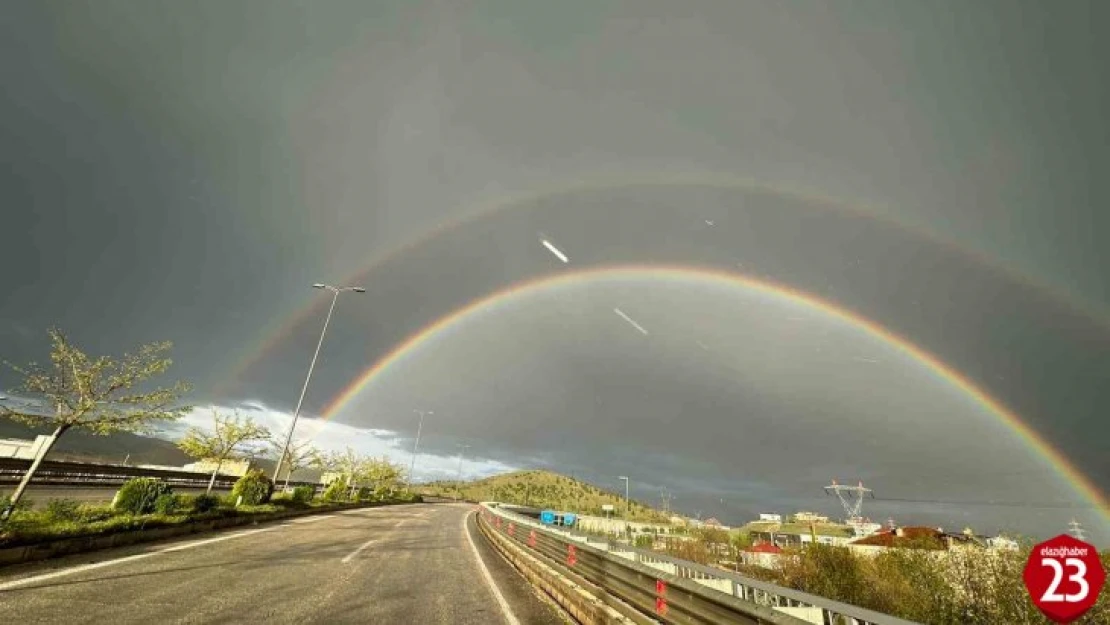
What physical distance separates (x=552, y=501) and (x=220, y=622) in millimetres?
202288

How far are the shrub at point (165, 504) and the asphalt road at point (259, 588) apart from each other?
1616 millimetres

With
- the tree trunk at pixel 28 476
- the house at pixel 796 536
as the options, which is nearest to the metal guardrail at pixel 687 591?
the tree trunk at pixel 28 476

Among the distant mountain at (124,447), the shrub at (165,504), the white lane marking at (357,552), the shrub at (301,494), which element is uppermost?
the distant mountain at (124,447)

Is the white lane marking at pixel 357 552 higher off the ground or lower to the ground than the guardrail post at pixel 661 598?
lower

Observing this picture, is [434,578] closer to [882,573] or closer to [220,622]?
[220,622]

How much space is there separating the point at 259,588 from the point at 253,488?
64.0ft

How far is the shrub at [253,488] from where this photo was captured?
2400cm

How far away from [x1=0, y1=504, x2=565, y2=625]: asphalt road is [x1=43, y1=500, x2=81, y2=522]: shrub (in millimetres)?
1454

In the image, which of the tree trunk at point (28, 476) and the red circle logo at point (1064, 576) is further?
the tree trunk at point (28, 476)

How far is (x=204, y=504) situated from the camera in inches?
660

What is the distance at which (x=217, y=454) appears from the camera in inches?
1361

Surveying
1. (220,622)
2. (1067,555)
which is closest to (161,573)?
(220,622)

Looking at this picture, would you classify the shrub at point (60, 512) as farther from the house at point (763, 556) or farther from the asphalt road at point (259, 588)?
the house at point (763, 556)

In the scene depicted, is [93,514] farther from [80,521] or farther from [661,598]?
[661,598]
